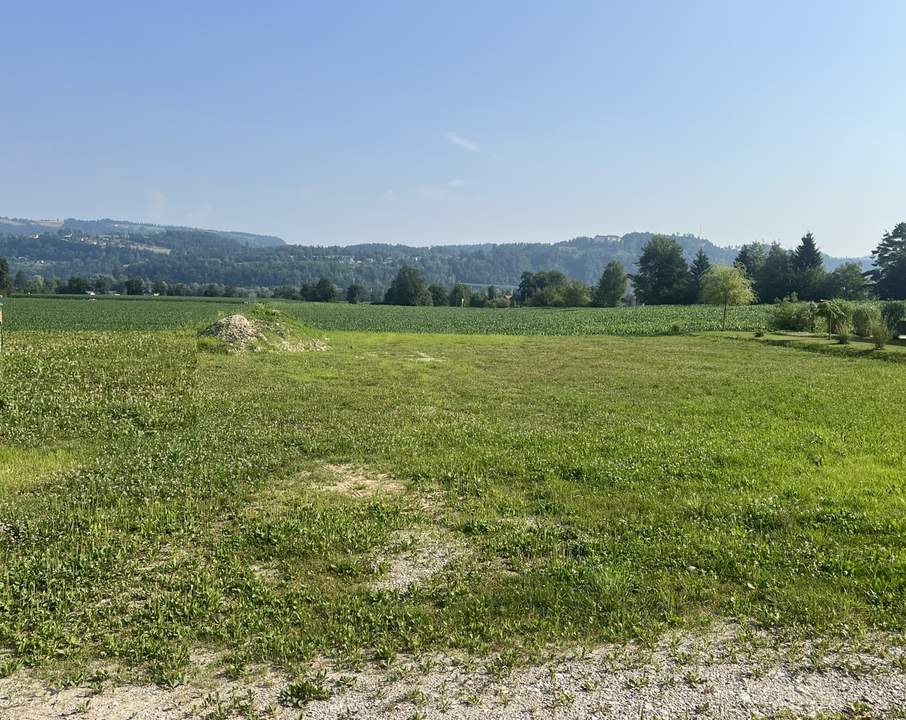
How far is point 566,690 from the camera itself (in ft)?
13.3

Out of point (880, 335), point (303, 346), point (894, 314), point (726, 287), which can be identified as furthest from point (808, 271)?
point (303, 346)

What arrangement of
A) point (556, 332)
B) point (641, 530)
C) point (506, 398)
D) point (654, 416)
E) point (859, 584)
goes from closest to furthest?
point (859, 584) < point (641, 530) < point (654, 416) < point (506, 398) < point (556, 332)

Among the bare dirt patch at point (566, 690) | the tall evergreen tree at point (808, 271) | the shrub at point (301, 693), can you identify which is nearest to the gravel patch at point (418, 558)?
the bare dirt patch at point (566, 690)

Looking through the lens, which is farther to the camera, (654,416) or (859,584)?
(654,416)

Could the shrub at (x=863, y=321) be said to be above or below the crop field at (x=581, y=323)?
above

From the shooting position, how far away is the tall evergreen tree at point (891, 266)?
82125mm

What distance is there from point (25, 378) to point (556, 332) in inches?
1498

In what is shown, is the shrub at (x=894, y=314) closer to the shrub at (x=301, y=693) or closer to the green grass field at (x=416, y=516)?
the green grass field at (x=416, y=516)

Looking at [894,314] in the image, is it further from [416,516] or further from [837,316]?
[416,516]

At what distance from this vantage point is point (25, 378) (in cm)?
1438

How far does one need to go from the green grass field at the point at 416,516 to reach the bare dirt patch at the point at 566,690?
0.25m

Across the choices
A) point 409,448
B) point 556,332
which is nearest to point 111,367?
point 409,448

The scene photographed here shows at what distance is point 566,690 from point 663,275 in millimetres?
99784

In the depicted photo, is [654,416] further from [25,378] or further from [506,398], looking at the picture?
[25,378]
